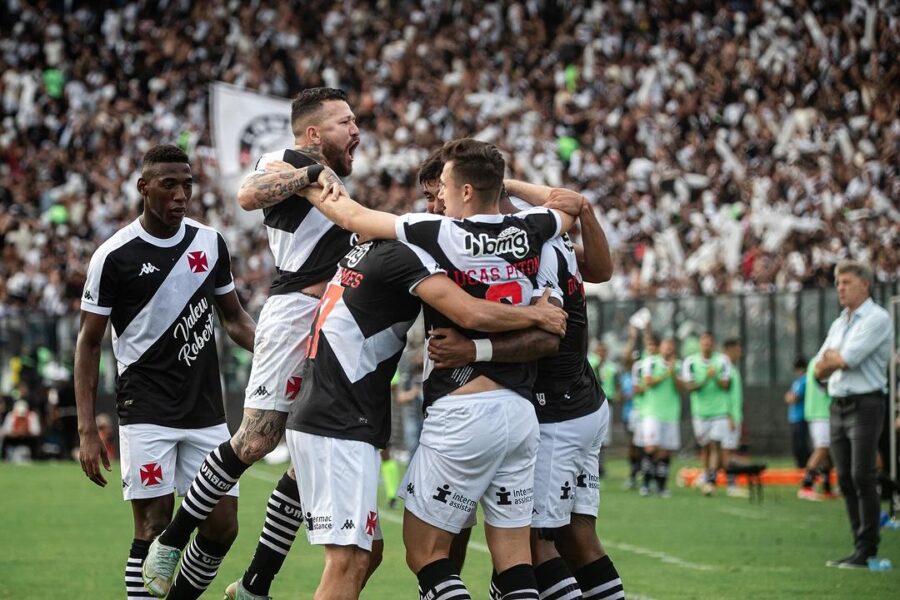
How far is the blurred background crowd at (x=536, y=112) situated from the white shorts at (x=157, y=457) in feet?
56.9

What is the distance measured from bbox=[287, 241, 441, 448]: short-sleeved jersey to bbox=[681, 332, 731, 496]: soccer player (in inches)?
578

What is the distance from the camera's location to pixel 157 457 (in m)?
7.75

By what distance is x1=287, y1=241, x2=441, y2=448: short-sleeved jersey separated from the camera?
6.41m

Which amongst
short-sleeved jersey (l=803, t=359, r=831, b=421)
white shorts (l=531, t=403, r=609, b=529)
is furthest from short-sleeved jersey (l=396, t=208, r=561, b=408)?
short-sleeved jersey (l=803, t=359, r=831, b=421)

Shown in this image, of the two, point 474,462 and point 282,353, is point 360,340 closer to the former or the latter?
point 474,462

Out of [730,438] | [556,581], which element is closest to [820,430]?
[730,438]

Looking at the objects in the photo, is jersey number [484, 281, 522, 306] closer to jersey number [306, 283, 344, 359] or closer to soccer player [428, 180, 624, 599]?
soccer player [428, 180, 624, 599]

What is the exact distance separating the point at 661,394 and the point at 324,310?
14615 mm

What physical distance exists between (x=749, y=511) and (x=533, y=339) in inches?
448

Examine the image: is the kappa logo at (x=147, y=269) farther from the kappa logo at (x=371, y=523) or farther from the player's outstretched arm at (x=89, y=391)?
the kappa logo at (x=371, y=523)

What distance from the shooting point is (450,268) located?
6430 mm

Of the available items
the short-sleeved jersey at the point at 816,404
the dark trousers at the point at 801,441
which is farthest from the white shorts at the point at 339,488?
the dark trousers at the point at 801,441

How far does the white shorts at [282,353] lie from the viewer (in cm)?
740

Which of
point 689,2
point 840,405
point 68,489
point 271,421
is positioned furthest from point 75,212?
point 271,421
